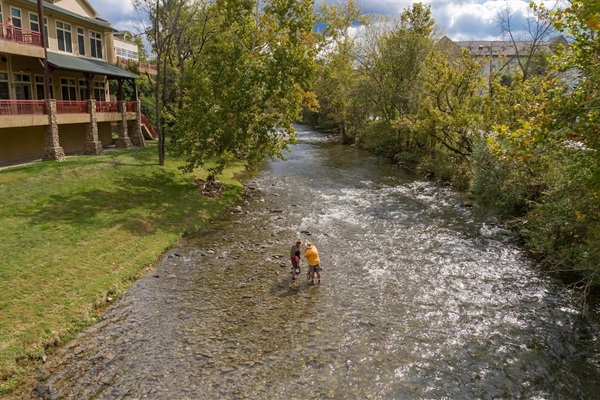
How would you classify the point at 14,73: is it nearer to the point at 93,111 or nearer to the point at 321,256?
the point at 93,111

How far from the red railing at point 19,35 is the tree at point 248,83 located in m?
10.7

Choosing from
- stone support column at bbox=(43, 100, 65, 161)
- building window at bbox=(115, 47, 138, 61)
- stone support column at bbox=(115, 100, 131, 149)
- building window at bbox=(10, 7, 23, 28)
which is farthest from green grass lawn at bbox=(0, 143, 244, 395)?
building window at bbox=(115, 47, 138, 61)

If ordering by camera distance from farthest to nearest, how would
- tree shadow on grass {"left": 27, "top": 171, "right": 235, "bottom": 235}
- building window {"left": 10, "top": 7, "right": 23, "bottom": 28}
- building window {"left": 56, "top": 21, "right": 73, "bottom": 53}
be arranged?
building window {"left": 56, "top": 21, "right": 73, "bottom": 53} → building window {"left": 10, "top": 7, "right": 23, "bottom": 28} → tree shadow on grass {"left": 27, "top": 171, "right": 235, "bottom": 235}

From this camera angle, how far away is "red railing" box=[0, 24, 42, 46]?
2791 centimetres

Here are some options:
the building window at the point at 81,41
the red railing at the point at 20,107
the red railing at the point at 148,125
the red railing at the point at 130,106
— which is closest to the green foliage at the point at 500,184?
the red railing at the point at 20,107

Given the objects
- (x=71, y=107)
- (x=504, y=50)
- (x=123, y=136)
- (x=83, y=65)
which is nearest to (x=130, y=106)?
(x=123, y=136)

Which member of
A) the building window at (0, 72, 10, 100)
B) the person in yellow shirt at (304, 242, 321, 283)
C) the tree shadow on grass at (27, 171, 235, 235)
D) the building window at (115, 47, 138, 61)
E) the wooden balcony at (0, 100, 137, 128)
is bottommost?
the person in yellow shirt at (304, 242, 321, 283)

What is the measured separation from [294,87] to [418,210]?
42.3 feet

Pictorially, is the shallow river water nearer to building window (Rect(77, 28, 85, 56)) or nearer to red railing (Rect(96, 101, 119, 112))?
red railing (Rect(96, 101, 119, 112))

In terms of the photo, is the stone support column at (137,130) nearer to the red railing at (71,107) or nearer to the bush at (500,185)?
the red railing at (71,107)

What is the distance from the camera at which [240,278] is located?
1886cm

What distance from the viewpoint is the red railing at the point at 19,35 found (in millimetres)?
27906

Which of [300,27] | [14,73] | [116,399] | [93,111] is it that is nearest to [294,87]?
[300,27]

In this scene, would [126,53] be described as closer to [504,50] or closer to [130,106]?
[130,106]
